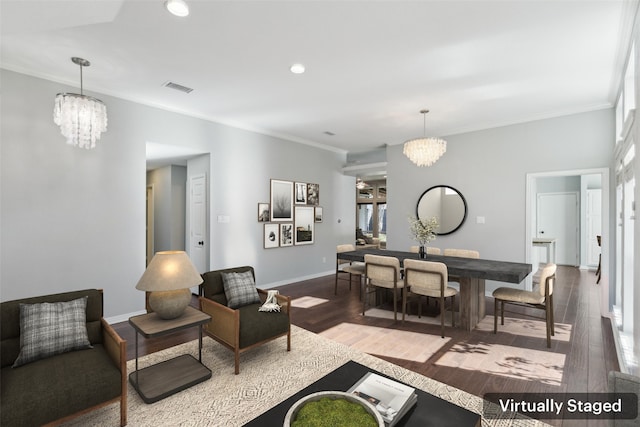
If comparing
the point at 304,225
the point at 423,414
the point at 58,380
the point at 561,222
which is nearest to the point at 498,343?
the point at 423,414

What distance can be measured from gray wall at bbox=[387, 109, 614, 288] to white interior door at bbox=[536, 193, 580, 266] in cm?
463

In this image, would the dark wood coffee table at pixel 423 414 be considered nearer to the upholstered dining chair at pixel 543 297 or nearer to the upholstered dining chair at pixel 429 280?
the upholstered dining chair at pixel 429 280

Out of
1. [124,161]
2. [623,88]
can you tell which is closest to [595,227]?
[623,88]

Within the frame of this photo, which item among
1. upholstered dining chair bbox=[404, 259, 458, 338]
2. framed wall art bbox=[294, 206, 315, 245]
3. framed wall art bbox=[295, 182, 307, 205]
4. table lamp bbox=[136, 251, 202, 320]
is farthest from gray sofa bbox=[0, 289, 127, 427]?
framed wall art bbox=[295, 182, 307, 205]

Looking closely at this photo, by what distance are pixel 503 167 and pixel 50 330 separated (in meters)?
6.06

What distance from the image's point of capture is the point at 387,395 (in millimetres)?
1680

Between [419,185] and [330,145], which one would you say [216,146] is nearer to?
[330,145]

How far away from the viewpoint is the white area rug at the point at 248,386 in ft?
6.92

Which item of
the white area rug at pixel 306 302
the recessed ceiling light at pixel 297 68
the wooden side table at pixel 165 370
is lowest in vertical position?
the white area rug at pixel 306 302

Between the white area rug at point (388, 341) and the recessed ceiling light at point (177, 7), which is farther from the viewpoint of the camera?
the white area rug at point (388, 341)

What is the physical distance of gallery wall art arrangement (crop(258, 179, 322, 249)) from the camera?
574 centimetres

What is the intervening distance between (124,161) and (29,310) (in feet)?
7.80

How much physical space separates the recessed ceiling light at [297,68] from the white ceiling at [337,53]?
7cm

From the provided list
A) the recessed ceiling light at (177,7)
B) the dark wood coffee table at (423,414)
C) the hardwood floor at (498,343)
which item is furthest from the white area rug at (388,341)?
the recessed ceiling light at (177,7)
